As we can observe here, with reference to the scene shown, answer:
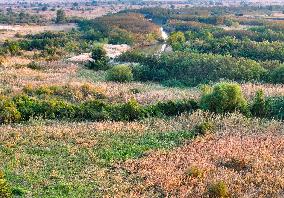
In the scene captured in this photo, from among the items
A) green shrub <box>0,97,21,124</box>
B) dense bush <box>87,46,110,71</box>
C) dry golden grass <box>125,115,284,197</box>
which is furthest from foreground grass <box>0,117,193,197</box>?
dense bush <box>87,46,110,71</box>

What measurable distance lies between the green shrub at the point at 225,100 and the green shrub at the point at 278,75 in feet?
48.8

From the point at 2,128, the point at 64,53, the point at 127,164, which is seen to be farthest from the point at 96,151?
the point at 64,53

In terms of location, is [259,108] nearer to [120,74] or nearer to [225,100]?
[225,100]

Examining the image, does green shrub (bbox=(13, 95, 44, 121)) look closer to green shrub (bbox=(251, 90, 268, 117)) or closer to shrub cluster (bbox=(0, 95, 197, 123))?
shrub cluster (bbox=(0, 95, 197, 123))

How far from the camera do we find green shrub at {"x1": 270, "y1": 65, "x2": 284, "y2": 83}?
42.6 meters

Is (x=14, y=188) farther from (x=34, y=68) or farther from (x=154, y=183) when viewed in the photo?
(x=34, y=68)

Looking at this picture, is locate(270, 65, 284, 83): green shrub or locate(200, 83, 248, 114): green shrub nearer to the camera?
locate(200, 83, 248, 114): green shrub

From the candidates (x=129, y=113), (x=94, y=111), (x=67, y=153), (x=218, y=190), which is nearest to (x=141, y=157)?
(x=67, y=153)

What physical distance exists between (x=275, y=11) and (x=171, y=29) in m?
56.1

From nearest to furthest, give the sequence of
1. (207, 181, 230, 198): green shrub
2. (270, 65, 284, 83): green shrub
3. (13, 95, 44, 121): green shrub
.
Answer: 1. (207, 181, 230, 198): green shrub
2. (13, 95, 44, 121): green shrub
3. (270, 65, 284, 83): green shrub

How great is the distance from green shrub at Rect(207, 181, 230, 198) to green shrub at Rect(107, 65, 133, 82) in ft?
92.9

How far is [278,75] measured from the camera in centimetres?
4288

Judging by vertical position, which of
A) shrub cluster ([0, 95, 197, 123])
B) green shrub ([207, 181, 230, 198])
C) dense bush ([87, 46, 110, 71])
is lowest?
dense bush ([87, 46, 110, 71])

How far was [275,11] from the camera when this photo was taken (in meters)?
143
